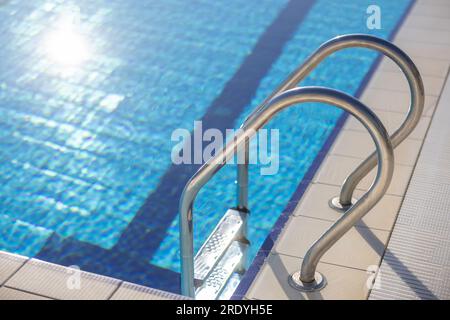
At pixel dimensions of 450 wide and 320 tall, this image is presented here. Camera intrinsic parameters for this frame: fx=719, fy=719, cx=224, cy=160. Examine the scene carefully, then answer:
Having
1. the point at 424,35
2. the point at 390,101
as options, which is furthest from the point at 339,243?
the point at 424,35

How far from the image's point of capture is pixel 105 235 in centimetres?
379

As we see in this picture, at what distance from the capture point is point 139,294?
8.26 feet

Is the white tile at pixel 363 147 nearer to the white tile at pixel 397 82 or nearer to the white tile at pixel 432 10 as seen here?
the white tile at pixel 397 82

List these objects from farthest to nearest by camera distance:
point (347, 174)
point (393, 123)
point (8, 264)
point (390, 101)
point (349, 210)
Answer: point (390, 101), point (393, 123), point (347, 174), point (8, 264), point (349, 210)

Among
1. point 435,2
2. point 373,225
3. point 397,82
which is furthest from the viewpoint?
point 435,2

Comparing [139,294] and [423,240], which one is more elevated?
[139,294]

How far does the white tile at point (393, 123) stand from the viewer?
3.83 metres

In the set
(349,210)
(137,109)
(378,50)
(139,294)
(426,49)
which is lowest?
(137,109)

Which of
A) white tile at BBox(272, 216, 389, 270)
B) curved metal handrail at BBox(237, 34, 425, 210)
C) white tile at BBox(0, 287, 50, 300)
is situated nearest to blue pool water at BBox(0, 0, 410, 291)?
white tile at BBox(272, 216, 389, 270)

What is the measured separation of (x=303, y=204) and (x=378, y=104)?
1.24m

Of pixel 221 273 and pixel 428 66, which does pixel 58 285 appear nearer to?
pixel 221 273

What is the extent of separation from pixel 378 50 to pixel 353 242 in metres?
0.79

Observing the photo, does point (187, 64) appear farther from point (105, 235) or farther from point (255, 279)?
point (255, 279)

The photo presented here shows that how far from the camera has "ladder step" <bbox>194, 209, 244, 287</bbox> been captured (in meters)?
2.97
